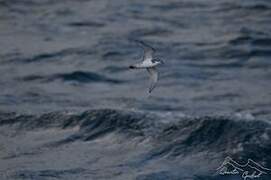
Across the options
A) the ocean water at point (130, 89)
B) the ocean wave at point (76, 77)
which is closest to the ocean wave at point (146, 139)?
the ocean water at point (130, 89)

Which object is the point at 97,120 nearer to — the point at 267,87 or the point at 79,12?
the point at 267,87

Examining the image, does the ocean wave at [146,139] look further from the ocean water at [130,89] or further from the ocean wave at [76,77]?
the ocean wave at [76,77]

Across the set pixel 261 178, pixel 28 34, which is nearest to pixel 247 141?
pixel 261 178

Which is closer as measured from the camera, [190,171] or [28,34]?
[190,171]

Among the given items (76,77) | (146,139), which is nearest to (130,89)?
(76,77)

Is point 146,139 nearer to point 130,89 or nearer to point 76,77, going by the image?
point 130,89

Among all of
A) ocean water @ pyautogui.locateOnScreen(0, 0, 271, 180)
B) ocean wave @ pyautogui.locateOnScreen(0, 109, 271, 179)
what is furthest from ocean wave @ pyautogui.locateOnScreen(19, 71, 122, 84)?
ocean wave @ pyautogui.locateOnScreen(0, 109, 271, 179)

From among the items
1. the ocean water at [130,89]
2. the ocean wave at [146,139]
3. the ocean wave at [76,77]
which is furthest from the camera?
the ocean wave at [76,77]

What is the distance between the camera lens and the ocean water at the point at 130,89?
18797 millimetres

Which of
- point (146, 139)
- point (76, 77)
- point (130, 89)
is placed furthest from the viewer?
point (76, 77)

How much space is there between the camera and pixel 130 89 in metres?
22.9

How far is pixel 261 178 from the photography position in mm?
17703

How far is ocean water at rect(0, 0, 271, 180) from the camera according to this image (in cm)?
1880

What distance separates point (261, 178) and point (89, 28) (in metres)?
11.2
